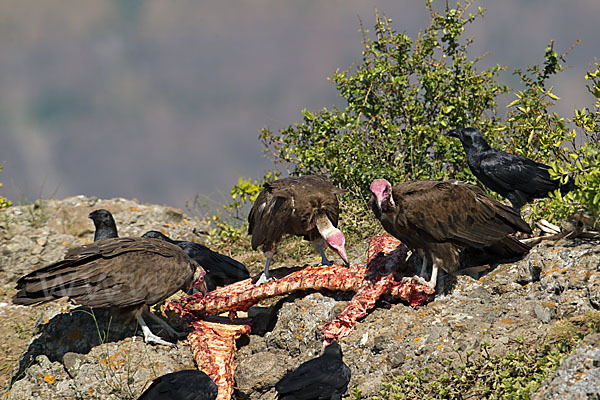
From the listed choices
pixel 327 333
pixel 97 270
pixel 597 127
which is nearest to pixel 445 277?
pixel 327 333

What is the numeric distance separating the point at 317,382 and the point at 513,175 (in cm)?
349

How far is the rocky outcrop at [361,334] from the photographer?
509 cm

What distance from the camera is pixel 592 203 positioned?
494 cm

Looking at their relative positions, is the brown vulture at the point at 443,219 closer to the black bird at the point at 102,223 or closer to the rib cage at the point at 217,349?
the rib cage at the point at 217,349

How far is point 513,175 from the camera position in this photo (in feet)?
23.0

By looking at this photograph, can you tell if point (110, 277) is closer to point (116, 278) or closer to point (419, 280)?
point (116, 278)

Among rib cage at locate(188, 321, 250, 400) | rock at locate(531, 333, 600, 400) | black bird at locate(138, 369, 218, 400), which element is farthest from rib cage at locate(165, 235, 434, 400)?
rock at locate(531, 333, 600, 400)

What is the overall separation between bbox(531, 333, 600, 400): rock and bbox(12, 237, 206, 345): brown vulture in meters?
3.39

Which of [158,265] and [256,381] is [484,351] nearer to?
[256,381]

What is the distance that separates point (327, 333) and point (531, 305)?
1.77 m

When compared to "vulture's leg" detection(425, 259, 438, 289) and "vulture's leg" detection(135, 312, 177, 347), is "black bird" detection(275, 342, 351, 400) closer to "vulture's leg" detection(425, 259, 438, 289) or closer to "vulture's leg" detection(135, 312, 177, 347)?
"vulture's leg" detection(425, 259, 438, 289)

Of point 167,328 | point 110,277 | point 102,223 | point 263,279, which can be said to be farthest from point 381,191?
point 102,223

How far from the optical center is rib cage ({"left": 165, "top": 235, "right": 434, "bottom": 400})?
5723mm

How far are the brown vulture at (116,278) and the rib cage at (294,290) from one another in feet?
1.20
